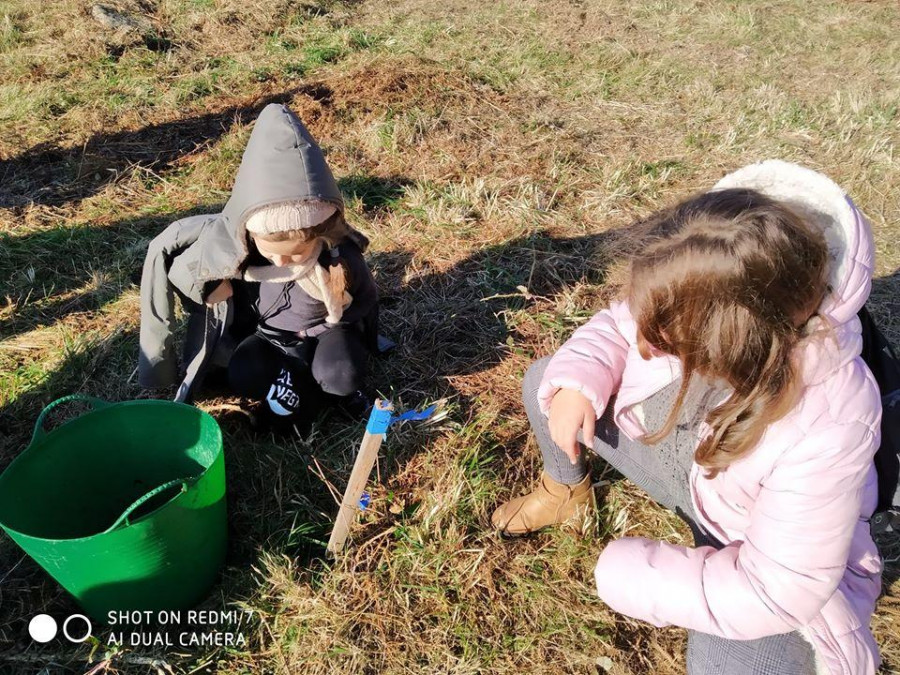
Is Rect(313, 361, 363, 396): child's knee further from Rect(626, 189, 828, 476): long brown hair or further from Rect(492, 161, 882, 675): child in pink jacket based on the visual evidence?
→ Rect(626, 189, 828, 476): long brown hair

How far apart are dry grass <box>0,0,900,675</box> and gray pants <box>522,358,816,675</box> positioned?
11.5 inches

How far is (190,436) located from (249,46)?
4.53 metres

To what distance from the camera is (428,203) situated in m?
3.54

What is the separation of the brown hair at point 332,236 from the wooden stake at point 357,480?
58 cm

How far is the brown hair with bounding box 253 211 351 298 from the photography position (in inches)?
76.2

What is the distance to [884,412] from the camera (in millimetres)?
1428

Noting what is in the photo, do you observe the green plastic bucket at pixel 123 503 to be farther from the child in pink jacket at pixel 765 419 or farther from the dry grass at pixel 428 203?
the child in pink jacket at pixel 765 419

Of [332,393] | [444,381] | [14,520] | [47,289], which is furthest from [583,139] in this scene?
[14,520]

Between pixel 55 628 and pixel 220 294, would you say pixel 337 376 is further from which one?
pixel 55 628

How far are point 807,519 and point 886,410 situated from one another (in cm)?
35

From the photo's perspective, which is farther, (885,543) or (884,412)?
(885,543)

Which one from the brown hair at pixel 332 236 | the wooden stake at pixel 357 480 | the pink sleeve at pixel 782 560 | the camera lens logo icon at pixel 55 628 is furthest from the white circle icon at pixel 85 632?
the pink sleeve at pixel 782 560

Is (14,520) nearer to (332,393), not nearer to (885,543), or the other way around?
(332,393)

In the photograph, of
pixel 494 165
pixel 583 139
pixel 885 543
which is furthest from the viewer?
pixel 583 139
